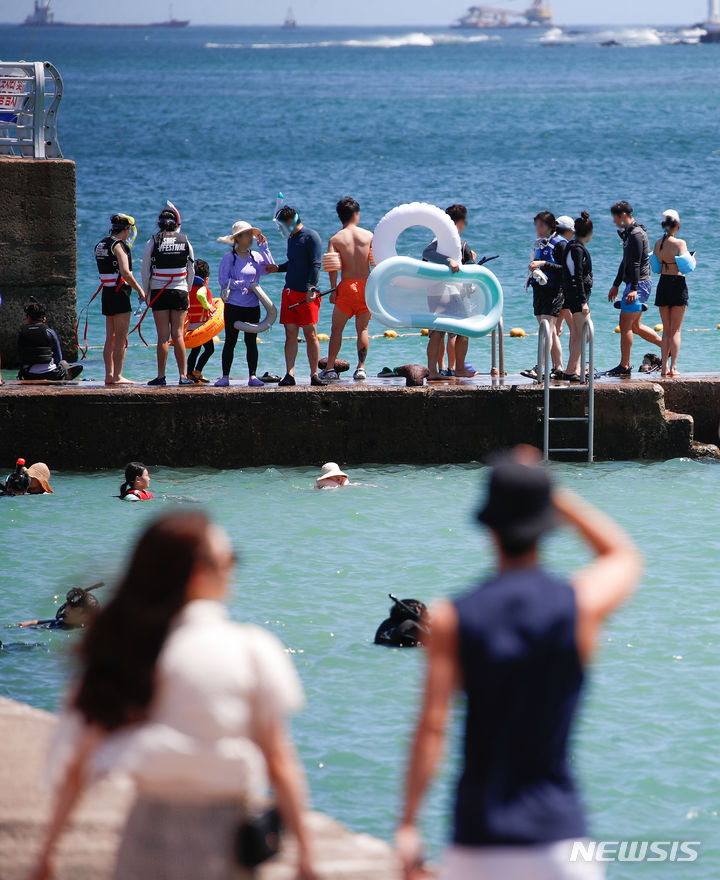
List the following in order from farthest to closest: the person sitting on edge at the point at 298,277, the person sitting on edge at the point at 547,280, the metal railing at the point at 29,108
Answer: the metal railing at the point at 29,108, the person sitting on edge at the point at 547,280, the person sitting on edge at the point at 298,277

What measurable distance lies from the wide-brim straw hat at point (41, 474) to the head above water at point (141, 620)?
364 inches

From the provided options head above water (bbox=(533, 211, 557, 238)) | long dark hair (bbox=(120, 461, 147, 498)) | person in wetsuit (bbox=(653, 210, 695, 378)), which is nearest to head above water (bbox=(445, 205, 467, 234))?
head above water (bbox=(533, 211, 557, 238))

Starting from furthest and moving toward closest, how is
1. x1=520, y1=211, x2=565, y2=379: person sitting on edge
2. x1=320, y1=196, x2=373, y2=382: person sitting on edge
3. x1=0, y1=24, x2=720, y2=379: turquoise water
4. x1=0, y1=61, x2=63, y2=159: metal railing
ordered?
1. x1=0, y1=24, x2=720, y2=379: turquoise water
2. x1=0, y1=61, x2=63, y2=159: metal railing
3. x1=320, y1=196, x2=373, y2=382: person sitting on edge
4. x1=520, y1=211, x2=565, y2=379: person sitting on edge

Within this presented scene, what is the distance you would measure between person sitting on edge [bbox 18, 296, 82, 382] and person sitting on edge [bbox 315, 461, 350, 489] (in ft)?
10.2

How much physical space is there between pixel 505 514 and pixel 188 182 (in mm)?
48971

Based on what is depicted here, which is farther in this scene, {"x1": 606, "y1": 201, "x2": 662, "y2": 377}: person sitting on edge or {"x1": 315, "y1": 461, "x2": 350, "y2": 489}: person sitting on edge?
{"x1": 606, "y1": 201, "x2": 662, "y2": 377}: person sitting on edge

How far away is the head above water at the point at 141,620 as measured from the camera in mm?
3115

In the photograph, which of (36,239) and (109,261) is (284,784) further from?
(36,239)

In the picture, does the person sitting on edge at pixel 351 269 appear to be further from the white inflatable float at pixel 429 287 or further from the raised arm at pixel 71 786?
the raised arm at pixel 71 786

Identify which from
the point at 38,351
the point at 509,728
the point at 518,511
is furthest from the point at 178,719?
the point at 38,351

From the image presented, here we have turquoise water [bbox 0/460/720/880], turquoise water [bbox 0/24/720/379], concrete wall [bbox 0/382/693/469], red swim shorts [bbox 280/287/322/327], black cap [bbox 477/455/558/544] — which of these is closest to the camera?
black cap [bbox 477/455/558/544]

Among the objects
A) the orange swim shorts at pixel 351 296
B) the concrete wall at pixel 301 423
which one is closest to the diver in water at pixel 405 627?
the concrete wall at pixel 301 423

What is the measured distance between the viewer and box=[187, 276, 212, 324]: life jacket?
534 inches

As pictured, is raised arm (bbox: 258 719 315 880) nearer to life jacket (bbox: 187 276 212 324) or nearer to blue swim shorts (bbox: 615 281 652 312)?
blue swim shorts (bbox: 615 281 652 312)
